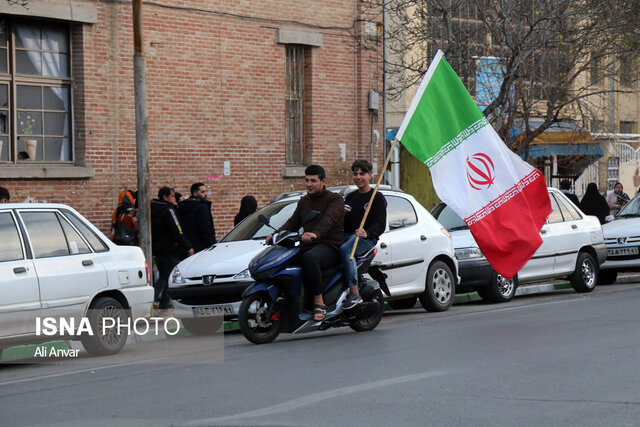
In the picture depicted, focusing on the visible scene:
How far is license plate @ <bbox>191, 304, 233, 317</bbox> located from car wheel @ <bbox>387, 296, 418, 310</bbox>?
11.7 feet

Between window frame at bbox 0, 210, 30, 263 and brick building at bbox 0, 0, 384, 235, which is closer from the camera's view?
window frame at bbox 0, 210, 30, 263

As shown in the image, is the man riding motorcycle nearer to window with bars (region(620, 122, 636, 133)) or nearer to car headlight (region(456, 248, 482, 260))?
car headlight (region(456, 248, 482, 260))

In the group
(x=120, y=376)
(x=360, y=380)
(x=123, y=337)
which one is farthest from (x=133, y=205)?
(x=360, y=380)

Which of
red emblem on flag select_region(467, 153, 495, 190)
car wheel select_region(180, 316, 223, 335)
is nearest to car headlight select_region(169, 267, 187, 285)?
car wheel select_region(180, 316, 223, 335)

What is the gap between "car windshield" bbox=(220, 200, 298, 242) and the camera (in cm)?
1384

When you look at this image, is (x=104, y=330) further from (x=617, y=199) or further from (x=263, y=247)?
(x=617, y=199)

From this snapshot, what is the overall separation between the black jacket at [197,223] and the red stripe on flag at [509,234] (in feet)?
16.3

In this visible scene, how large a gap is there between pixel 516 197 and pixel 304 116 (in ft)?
32.9

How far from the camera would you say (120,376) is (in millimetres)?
9359

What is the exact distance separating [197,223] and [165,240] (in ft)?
A: 2.75

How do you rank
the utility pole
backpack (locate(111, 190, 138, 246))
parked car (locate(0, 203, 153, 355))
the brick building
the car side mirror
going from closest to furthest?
1. parked car (locate(0, 203, 153, 355))
2. the car side mirror
3. the utility pole
4. backpack (locate(111, 190, 138, 246))
5. the brick building

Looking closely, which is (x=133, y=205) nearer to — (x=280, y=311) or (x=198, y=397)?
(x=280, y=311)

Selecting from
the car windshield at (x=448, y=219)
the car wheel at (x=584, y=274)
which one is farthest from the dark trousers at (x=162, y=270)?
the car wheel at (x=584, y=274)

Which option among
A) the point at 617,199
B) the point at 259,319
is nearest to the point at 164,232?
the point at 259,319
